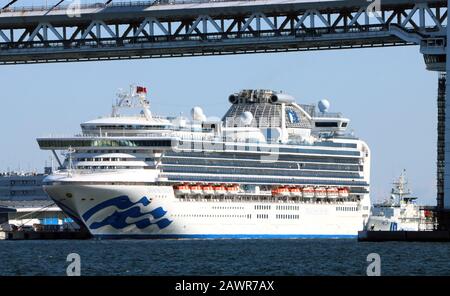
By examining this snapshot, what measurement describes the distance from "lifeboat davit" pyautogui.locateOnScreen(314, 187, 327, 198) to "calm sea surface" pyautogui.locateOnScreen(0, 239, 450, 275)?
85.4ft

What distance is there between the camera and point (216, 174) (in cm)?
7956

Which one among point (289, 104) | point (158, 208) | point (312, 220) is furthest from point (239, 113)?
point (158, 208)

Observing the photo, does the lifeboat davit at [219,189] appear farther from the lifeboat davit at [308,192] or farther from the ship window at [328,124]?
the ship window at [328,124]

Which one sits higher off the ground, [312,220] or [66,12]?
[66,12]

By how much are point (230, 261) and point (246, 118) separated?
139 feet

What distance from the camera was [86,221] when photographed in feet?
241

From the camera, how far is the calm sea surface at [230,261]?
39.0 metres

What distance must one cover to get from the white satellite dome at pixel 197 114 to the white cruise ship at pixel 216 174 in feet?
0.19

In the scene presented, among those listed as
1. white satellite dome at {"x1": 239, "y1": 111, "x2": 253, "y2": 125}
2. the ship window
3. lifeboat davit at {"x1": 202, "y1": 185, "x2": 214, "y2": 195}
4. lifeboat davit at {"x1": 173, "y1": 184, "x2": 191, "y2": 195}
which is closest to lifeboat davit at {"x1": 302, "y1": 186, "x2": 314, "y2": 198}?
white satellite dome at {"x1": 239, "y1": 111, "x2": 253, "y2": 125}

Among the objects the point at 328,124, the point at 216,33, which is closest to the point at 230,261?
the point at 216,33

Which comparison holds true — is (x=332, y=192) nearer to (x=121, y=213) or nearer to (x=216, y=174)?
(x=216, y=174)

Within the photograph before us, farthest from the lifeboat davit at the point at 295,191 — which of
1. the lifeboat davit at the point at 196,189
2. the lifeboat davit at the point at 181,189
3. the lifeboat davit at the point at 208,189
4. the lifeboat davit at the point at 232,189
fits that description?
the lifeboat davit at the point at 181,189

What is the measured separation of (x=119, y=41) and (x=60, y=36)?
133 inches

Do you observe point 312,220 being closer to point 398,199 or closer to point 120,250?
point 398,199
